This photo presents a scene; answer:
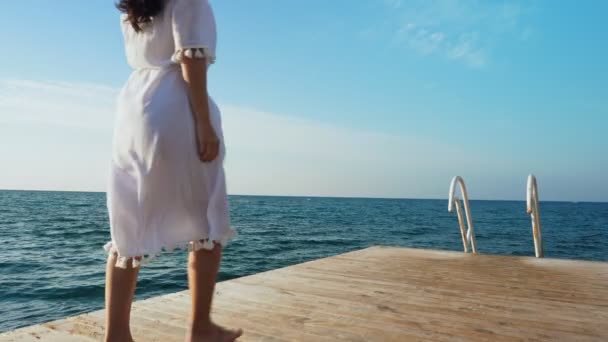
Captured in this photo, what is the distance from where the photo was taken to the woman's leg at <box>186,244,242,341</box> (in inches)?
57.8

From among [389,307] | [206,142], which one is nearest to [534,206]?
[389,307]

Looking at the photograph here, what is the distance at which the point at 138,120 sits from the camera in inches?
55.4

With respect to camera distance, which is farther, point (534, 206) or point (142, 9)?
point (534, 206)

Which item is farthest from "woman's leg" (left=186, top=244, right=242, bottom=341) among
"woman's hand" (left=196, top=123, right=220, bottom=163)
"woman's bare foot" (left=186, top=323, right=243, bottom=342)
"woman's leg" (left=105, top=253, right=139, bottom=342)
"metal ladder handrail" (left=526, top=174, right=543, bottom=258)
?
"metal ladder handrail" (left=526, top=174, right=543, bottom=258)

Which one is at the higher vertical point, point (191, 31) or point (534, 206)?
point (191, 31)

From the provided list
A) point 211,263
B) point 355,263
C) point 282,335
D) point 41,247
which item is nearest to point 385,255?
point 355,263

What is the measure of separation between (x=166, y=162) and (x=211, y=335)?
0.64m

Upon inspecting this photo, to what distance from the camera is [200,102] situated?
141 centimetres

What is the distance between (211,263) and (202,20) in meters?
0.81

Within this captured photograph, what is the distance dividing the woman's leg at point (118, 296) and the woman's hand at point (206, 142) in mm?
428

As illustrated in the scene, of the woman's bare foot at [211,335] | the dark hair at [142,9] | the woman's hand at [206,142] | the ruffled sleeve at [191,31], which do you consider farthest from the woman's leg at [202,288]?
the dark hair at [142,9]

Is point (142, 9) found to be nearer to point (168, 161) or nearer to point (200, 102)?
point (200, 102)

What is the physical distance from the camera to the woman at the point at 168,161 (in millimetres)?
1397

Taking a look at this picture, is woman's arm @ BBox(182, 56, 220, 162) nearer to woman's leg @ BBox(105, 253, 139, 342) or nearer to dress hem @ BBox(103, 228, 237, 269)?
dress hem @ BBox(103, 228, 237, 269)
